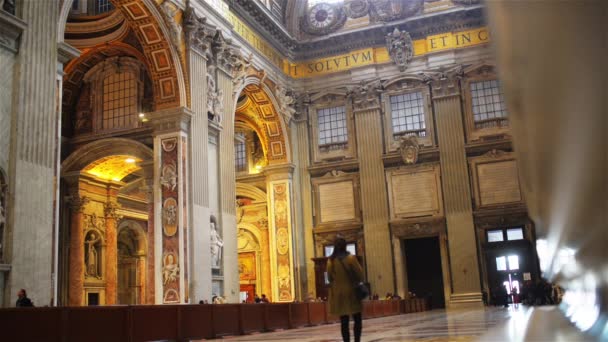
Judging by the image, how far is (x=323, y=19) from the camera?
24.9m

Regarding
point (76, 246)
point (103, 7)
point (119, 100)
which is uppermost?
point (103, 7)

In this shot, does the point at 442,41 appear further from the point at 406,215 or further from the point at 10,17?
the point at 10,17

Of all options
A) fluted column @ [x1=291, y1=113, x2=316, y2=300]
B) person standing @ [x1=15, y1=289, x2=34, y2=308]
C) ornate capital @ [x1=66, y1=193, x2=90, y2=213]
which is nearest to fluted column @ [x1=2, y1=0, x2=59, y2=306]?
person standing @ [x1=15, y1=289, x2=34, y2=308]

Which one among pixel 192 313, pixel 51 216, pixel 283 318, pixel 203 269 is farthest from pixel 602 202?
pixel 203 269

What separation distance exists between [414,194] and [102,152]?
11.0m

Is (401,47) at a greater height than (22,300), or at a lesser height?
greater

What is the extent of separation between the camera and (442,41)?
23156 mm

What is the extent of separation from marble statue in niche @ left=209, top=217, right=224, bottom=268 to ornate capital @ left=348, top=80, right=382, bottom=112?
8941mm

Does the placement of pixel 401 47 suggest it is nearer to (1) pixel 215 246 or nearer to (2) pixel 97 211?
(1) pixel 215 246

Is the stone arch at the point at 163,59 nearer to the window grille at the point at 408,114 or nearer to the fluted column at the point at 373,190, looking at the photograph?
the fluted column at the point at 373,190

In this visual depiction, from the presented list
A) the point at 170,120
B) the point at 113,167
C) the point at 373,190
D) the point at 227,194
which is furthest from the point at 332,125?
the point at 170,120

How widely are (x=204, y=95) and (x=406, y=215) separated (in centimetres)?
932

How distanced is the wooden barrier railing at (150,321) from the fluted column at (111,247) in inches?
364

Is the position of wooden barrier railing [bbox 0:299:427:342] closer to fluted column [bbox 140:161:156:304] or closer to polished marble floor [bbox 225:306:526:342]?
polished marble floor [bbox 225:306:526:342]
